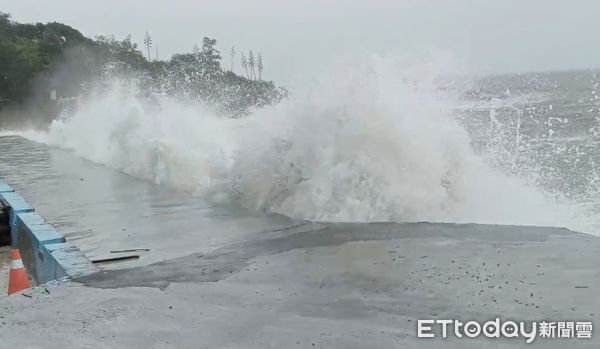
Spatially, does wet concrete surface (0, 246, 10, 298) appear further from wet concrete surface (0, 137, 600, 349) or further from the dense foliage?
the dense foliage

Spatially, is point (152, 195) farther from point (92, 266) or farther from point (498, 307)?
point (498, 307)

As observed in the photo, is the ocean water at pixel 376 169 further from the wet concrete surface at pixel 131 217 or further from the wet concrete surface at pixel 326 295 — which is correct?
the wet concrete surface at pixel 326 295

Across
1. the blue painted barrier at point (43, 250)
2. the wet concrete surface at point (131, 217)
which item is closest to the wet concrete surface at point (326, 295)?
the blue painted barrier at point (43, 250)

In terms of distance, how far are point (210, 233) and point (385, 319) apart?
3539 mm

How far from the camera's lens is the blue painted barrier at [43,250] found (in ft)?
19.3

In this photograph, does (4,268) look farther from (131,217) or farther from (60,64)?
(60,64)

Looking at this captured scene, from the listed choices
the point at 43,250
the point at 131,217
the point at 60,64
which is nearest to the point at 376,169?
the point at 131,217
